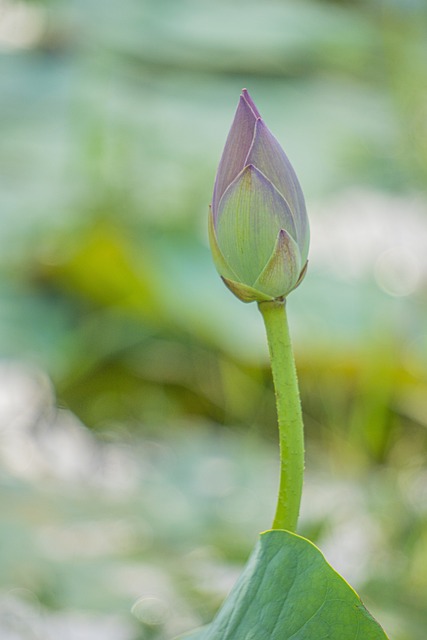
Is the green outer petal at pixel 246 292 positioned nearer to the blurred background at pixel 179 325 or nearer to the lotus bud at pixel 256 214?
the lotus bud at pixel 256 214

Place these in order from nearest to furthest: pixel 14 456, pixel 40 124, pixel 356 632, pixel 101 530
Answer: pixel 356 632, pixel 101 530, pixel 14 456, pixel 40 124

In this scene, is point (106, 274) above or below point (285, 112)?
below

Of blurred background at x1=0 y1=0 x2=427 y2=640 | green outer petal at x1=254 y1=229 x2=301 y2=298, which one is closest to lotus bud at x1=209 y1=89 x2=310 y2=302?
green outer petal at x1=254 y1=229 x2=301 y2=298

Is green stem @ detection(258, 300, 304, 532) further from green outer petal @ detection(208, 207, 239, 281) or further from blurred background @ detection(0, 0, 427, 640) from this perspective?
blurred background @ detection(0, 0, 427, 640)

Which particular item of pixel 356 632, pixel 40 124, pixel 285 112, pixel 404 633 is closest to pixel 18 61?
pixel 40 124

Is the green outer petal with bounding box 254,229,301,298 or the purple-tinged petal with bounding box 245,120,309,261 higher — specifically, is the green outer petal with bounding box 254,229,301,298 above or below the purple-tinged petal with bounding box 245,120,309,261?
below

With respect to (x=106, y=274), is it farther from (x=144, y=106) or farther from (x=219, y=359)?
(x=144, y=106)

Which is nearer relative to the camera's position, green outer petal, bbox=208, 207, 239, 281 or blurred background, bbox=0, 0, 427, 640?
green outer petal, bbox=208, 207, 239, 281

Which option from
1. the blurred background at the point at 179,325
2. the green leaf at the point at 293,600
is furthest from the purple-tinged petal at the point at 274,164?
the blurred background at the point at 179,325
